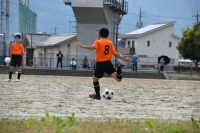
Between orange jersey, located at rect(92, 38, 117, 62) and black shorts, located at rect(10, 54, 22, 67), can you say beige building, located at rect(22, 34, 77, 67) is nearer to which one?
black shorts, located at rect(10, 54, 22, 67)

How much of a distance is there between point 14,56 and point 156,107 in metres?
8.92

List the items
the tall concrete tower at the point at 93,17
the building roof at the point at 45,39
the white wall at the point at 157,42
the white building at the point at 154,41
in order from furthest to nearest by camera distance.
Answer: the white wall at the point at 157,42 → the white building at the point at 154,41 → the building roof at the point at 45,39 → the tall concrete tower at the point at 93,17

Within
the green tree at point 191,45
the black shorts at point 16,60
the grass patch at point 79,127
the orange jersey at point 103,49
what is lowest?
the grass patch at point 79,127

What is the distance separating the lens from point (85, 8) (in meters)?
51.6

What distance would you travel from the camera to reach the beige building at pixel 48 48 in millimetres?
46759

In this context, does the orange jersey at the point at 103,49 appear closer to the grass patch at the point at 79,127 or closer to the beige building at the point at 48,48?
the grass patch at the point at 79,127

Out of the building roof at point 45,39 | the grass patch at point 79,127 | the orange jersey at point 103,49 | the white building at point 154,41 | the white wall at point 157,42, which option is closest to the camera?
the grass patch at point 79,127

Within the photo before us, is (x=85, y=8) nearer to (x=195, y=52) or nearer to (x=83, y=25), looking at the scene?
(x=83, y=25)

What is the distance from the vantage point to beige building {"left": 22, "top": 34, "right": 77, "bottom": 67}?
46.8 m

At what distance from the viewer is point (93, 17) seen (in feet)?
175

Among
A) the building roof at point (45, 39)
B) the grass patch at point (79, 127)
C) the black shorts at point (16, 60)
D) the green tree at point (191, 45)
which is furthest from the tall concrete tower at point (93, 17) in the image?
the grass patch at point (79, 127)

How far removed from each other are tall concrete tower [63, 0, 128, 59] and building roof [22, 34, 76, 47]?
7.59m

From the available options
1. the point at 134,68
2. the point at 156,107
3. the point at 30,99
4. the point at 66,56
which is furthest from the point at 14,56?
the point at 66,56

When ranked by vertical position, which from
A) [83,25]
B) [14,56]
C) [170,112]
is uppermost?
[83,25]
